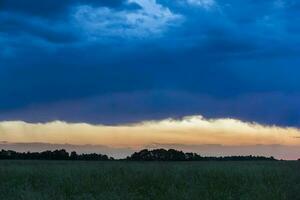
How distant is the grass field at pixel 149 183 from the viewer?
20.1 metres

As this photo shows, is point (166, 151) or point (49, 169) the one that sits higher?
point (166, 151)

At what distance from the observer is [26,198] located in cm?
1816

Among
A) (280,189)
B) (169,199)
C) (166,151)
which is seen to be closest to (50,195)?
(169,199)

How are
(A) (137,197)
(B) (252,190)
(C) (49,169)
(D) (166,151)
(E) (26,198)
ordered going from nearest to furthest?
(E) (26,198), (A) (137,197), (B) (252,190), (C) (49,169), (D) (166,151)

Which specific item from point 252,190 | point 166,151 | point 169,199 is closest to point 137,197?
point 169,199

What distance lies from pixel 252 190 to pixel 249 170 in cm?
461

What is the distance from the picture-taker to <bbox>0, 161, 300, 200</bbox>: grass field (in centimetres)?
2011

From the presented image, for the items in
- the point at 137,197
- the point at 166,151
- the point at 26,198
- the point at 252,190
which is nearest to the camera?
the point at 26,198

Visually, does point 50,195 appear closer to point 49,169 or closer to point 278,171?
point 49,169

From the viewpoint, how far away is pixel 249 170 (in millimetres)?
26281

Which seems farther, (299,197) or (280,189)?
(280,189)

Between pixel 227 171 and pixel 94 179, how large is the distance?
6141 mm

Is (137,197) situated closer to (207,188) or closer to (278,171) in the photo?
(207,188)

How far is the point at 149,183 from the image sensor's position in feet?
74.2
